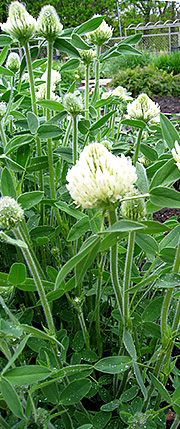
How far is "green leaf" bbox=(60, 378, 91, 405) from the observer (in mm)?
773

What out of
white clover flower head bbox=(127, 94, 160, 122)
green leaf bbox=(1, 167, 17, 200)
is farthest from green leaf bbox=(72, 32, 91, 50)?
green leaf bbox=(1, 167, 17, 200)

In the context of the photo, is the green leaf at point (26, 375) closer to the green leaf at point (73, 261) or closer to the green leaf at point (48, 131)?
the green leaf at point (73, 261)

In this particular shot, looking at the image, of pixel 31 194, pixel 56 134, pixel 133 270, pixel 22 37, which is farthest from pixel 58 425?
pixel 22 37

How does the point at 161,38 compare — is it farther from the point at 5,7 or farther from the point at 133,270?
the point at 133,270

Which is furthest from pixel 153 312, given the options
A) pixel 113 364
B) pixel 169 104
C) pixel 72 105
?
pixel 169 104

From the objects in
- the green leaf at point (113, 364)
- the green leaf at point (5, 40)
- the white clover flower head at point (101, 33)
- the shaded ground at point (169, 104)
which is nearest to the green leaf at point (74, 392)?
the green leaf at point (113, 364)

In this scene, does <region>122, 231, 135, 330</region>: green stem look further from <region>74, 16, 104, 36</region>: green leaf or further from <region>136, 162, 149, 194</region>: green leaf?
<region>74, 16, 104, 36</region>: green leaf

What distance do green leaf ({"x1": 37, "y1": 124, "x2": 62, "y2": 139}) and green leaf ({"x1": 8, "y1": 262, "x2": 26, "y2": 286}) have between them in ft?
1.05

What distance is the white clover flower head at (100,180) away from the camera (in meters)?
0.56

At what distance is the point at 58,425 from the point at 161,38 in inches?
452

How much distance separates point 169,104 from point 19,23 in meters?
5.17

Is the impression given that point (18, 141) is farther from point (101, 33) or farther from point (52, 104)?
point (101, 33)

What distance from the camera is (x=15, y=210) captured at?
24.8 inches

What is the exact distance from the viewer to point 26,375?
604 millimetres
